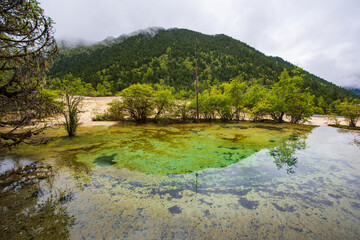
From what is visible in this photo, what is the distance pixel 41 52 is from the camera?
3.66 metres

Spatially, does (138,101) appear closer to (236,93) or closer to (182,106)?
(182,106)

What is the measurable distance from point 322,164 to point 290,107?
9971mm

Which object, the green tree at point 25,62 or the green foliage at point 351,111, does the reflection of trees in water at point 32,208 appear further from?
the green foliage at point 351,111

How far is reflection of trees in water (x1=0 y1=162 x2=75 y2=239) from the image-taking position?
2301mm

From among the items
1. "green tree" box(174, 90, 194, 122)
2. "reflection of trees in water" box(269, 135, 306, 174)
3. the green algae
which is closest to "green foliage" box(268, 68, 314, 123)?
"reflection of trees in water" box(269, 135, 306, 174)

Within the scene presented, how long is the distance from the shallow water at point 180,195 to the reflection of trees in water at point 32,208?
2 centimetres

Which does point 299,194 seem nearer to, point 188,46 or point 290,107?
point 290,107

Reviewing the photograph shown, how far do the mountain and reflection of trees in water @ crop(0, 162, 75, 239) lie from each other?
57.6 metres

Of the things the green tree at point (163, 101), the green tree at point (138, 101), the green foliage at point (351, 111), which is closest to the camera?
the green foliage at point (351, 111)

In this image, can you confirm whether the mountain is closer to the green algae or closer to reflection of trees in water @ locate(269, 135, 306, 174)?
reflection of trees in water @ locate(269, 135, 306, 174)

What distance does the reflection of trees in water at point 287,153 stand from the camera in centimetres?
499

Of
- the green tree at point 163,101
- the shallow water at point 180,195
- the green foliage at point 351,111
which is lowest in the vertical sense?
the shallow water at point 180,195

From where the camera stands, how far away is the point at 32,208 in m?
2.82

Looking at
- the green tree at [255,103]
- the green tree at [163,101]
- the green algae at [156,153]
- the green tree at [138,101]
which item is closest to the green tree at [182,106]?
the green tree at [163,101]
